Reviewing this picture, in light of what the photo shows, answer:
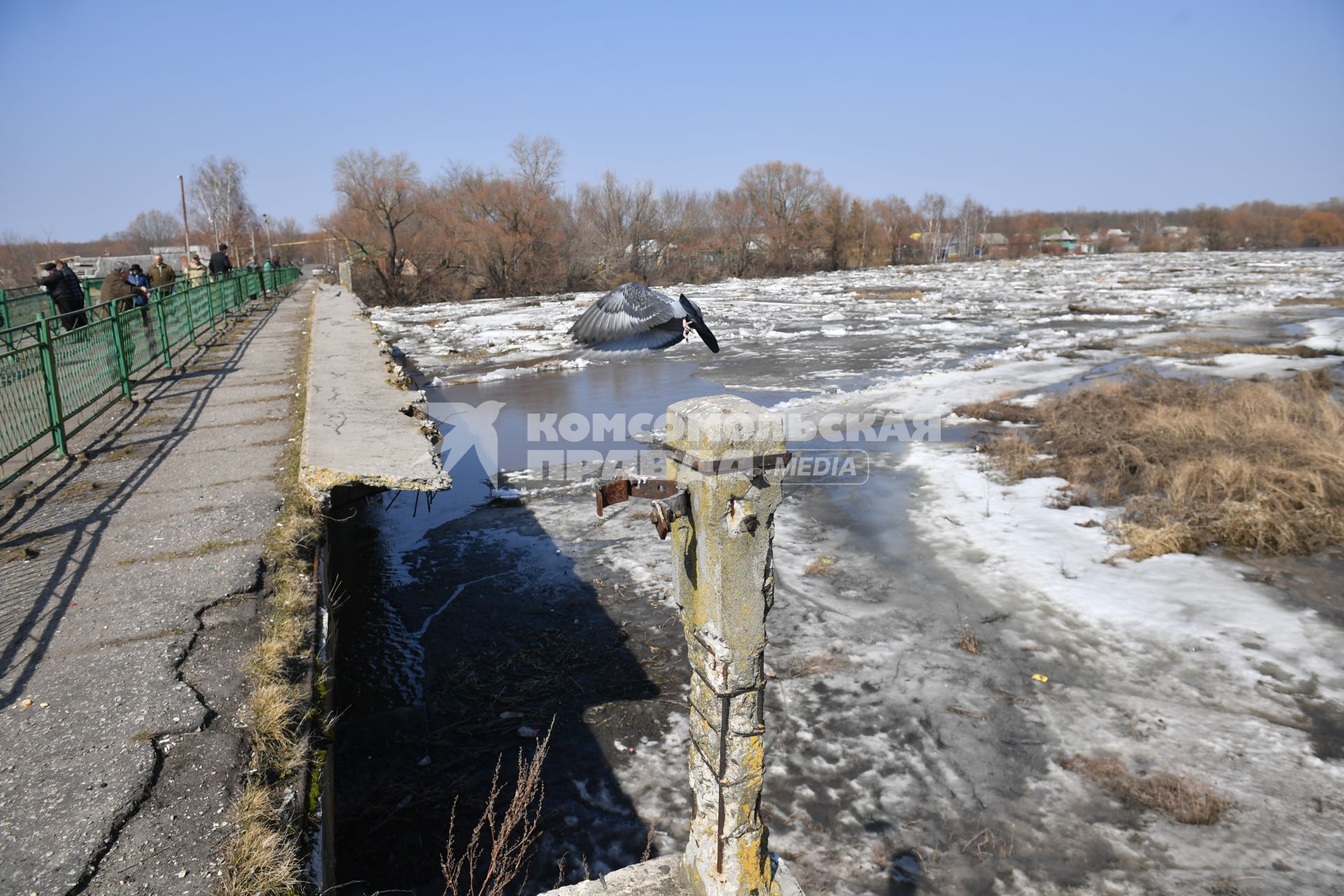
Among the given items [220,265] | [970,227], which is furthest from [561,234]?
[970,227]

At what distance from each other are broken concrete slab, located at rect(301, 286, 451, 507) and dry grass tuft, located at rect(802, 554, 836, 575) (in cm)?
298

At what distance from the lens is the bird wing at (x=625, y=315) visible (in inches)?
241

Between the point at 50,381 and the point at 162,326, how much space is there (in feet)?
16.0

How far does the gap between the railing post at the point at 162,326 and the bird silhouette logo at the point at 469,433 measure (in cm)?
364

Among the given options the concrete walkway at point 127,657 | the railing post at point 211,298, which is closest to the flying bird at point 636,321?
the concrete walkway at point 127,657

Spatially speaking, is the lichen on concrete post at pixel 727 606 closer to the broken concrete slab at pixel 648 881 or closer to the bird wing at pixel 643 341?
the broken concrete slab at pixel 648 881

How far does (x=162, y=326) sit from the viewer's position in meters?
10.2

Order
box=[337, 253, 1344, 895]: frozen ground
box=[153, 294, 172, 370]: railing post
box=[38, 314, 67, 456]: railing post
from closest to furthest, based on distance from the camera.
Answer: box=[337, 253, 1344, 895]: frozen ground, box=[38, 314, 67, 456]: railing post, box=[153, 294, 172, 370]: railing post

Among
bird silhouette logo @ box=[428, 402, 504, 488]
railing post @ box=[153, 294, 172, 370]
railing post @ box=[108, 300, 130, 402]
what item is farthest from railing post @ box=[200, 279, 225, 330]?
railing post @ box=[108, 300, 130, 402]

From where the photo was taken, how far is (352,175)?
37000 mm

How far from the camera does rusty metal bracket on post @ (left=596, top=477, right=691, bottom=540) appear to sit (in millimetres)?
1775

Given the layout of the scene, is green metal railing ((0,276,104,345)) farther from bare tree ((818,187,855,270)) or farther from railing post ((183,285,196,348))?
bare tree ((818,187,855,270))

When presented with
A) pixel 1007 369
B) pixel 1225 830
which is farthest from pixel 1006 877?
pixel 1007 369

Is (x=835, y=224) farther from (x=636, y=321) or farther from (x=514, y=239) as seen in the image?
(x=636, y=321)
